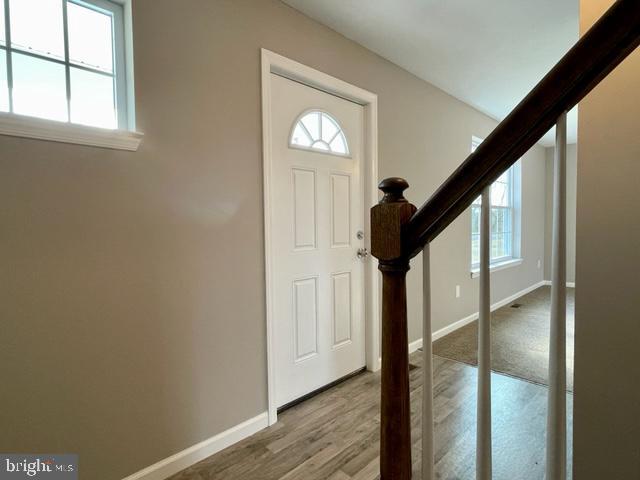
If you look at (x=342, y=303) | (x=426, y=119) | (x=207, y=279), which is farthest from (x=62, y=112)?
(x=426, y=119)

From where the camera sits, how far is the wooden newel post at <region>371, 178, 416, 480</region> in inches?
26.5

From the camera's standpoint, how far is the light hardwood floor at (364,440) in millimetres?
1515

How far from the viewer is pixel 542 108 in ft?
1.61

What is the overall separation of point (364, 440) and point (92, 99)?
2058 mm

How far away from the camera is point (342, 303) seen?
7.68ft

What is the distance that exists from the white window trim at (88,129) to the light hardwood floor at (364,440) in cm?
151

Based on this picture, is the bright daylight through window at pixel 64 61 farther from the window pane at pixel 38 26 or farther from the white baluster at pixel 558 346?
the white baluster at pixel 558 346

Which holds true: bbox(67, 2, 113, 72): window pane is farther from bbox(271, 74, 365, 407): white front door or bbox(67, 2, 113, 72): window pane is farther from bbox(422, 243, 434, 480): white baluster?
bbox(422, 243, 434, 480): white baluster

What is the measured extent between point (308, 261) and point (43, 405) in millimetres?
1402

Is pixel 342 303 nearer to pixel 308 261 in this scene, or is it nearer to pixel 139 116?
A: pixel 308 261

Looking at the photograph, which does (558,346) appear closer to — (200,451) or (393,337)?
(393,337)

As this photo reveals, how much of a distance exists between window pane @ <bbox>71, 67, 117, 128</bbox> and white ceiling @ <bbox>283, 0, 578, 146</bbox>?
3.70 feet

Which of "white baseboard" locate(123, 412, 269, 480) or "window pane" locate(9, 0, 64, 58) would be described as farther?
"white baseboard" locate(123, 412, 269, 480)

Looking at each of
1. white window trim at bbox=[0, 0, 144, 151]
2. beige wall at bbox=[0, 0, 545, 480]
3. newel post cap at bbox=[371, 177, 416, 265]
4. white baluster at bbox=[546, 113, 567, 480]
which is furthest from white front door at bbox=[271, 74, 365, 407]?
white baluster at bbox=[546, 113, 567, 480]
